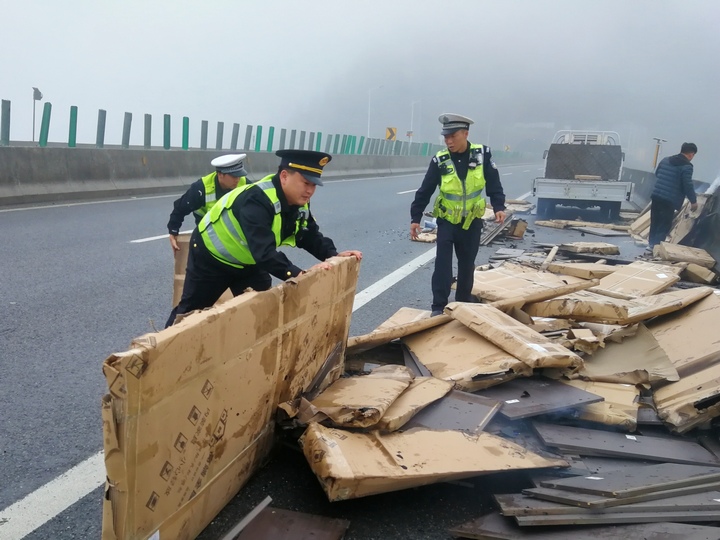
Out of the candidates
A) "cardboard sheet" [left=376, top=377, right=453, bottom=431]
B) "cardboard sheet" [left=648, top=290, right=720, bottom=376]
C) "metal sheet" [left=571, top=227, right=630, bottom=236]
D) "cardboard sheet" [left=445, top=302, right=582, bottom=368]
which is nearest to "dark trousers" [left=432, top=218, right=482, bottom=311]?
"cardboard sheet" [left=445, top=302, right=582, bottom=368]

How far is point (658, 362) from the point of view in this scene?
435 cm

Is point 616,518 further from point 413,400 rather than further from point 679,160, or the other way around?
point 679,160

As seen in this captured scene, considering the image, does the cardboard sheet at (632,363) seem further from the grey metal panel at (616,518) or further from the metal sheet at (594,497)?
the grey metal panel at (616,518)

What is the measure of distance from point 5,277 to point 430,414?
5.02m

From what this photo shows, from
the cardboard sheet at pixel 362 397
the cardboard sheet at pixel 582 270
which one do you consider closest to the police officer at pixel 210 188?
the cardboard sheet at pixel 362 397

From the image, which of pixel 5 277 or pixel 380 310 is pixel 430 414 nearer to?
pixel 380 310

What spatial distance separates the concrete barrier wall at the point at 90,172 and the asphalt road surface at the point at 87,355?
48.5 inches

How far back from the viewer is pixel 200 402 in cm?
256

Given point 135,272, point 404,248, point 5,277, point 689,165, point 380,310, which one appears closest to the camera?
point 380,310

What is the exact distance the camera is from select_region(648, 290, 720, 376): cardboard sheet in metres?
4.36

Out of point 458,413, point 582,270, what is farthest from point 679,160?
point 458,413

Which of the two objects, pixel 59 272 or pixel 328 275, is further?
pixel 59 272

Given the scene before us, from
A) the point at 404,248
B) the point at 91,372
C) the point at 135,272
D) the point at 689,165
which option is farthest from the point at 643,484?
the point at 689,165

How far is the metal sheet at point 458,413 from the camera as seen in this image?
3.38 meters
